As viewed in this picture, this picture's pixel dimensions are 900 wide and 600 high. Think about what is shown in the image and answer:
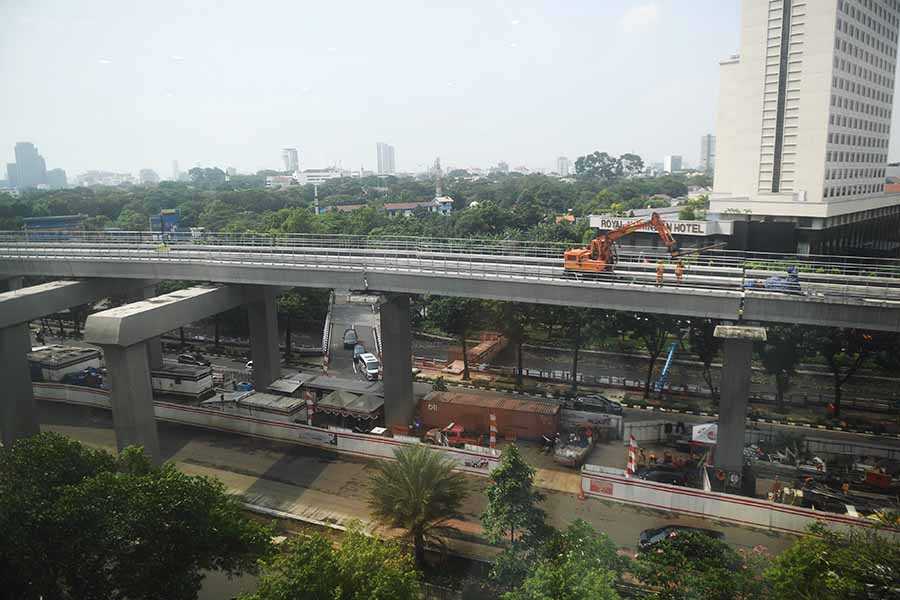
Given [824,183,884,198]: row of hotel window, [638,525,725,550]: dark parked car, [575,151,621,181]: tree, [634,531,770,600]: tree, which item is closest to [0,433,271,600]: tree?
[634,531,770,600]: tree

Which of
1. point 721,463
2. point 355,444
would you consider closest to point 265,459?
point 355,444

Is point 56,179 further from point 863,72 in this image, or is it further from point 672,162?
point 863,72

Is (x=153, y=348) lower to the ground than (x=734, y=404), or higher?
lower

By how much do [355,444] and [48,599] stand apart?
23.7ft

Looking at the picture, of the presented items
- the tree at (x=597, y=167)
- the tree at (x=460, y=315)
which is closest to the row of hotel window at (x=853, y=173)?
the tree at (x=460, y=315)

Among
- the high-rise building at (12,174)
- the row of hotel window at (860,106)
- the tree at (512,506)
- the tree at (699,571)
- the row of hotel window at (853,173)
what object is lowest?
the tree at (512,506)

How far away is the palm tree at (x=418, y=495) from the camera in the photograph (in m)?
8.83

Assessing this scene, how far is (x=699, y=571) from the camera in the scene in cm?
569

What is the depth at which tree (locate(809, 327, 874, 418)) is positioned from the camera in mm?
14594

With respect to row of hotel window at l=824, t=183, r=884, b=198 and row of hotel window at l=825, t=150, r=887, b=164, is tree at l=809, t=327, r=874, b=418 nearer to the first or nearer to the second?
row of hotel window at l=825, t=150, r=887, b=164

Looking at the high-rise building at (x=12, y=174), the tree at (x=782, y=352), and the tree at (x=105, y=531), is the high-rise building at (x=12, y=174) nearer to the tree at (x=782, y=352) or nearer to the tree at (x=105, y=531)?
the tree at (x=105, y=531)

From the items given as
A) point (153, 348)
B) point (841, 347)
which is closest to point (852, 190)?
point (841, 347)

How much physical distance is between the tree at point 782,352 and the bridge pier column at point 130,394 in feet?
45.3

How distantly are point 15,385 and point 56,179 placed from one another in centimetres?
1046
